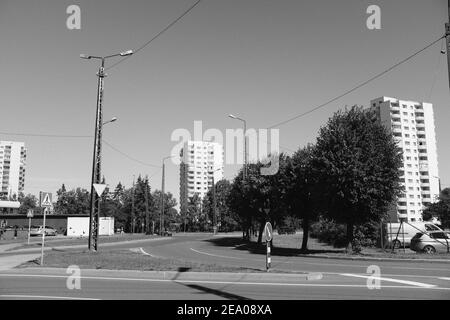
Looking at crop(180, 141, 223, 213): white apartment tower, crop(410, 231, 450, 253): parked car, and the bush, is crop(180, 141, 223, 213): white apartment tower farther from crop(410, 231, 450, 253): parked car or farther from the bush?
crop(410, 231, 450, 253): parked car

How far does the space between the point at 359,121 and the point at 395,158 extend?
10.4ft

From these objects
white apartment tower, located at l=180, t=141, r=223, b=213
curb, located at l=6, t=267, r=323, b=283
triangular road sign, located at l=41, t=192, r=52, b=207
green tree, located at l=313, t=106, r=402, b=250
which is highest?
white apartment tower, located at l=180, t=141, r=223, b=213

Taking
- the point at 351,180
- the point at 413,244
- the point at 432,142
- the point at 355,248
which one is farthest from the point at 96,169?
the point at 432,142

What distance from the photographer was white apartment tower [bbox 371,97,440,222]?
14438 cm

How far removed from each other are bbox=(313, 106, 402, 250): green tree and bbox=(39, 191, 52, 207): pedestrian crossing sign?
16.0 m

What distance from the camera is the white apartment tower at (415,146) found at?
14438cm

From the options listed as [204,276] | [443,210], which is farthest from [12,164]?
[204,276]

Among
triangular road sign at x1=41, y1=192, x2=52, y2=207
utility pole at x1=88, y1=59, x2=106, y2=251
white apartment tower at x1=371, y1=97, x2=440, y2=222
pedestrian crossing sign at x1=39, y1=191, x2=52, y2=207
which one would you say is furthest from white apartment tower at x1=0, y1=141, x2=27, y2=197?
triangular road sign at x1=41, y1=192, x2=52, y2=207

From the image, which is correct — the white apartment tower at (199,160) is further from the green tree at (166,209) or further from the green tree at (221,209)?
the green tree at (166,209)

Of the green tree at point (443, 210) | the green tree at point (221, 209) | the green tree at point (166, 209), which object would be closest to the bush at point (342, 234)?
the green tree at point (443, 210)

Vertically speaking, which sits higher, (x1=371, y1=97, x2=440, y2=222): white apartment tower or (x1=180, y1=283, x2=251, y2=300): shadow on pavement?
(x1=371, y1=97, x2=440, y2=222): white apartment tower

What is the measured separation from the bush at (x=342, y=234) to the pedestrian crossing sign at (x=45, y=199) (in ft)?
60.1
